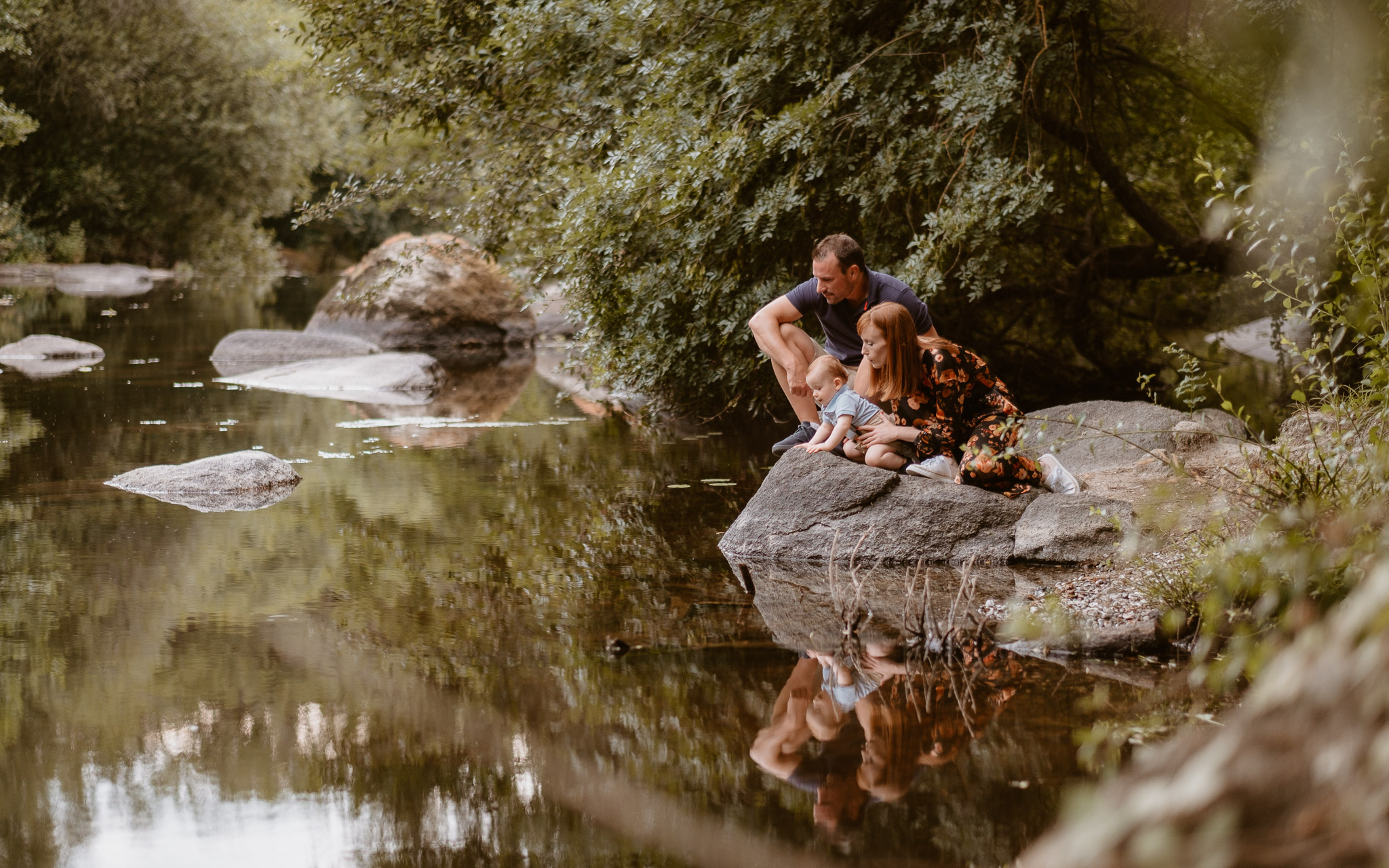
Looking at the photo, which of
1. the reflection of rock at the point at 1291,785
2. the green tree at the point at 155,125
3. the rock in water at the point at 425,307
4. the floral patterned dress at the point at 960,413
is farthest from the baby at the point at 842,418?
the green tree at the point at 155,125

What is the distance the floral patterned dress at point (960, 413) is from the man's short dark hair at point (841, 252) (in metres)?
0.75

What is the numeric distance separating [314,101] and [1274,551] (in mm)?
37568

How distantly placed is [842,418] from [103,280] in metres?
31.3

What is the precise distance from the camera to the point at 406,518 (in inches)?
303

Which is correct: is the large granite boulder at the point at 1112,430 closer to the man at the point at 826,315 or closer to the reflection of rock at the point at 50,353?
the man at the point at 826,315

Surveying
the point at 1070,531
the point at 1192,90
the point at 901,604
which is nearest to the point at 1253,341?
the point at 1192,90

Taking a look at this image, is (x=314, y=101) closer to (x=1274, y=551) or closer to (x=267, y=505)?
(x=267, y=505)

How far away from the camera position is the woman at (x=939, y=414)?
686 cm

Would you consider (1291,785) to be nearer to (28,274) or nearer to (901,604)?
(901,604)

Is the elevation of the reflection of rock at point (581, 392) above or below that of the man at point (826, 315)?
below

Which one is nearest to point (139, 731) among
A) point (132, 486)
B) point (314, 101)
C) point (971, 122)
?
point (132, 486)

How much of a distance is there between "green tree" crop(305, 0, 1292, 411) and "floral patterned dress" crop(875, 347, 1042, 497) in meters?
1.47

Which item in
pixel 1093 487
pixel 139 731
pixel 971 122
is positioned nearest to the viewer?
pixel 139 731

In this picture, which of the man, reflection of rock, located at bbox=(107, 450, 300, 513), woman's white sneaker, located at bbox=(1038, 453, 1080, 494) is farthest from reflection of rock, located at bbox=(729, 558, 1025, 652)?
reflection of rock, located at bbox=(107, 450, 300, 513)
